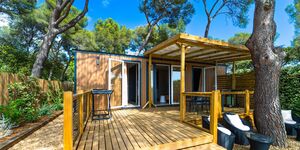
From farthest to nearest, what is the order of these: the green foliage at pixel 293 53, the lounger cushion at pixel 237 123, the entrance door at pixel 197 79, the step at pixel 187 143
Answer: the green foliage at pixel 293 53 → the entrance door at pixel 197 79 → the lounger cushion at pixel 237 123 → the step at pixel 187 143

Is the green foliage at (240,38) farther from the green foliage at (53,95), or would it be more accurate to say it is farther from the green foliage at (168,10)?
the green foliage at (53,95)

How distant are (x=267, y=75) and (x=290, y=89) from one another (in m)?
2.98

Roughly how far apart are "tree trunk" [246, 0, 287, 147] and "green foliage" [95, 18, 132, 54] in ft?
36.7

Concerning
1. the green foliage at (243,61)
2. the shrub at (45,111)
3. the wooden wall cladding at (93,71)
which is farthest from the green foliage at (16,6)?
the green foliage at (243,61)

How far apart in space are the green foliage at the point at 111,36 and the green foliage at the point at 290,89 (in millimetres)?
11534

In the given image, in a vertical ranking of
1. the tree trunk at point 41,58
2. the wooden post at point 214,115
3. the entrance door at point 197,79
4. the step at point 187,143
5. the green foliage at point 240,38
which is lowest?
the step at point 187,143

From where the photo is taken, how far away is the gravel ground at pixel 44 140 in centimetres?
263

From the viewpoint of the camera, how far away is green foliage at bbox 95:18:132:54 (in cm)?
1275

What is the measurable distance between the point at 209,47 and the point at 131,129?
11.3 ft

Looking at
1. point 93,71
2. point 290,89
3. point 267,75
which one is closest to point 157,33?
point 93,71

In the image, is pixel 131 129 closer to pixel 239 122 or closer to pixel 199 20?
pixel 239 122

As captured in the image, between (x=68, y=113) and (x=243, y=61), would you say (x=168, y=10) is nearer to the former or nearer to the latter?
(x=243, y=61)

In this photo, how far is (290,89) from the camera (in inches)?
210

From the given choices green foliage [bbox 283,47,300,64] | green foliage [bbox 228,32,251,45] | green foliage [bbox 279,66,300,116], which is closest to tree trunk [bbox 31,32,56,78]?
green foliage [bbox 279,66,300,116]
